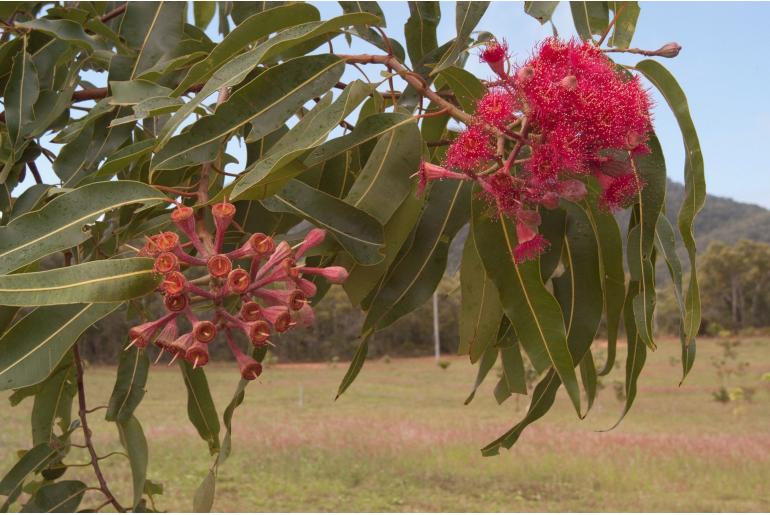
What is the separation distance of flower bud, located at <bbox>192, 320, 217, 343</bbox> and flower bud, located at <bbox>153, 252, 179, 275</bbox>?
43 mm

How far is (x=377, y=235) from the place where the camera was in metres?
0.70

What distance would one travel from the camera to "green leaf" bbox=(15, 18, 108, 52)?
3.11ft

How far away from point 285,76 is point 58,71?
1.76 ft

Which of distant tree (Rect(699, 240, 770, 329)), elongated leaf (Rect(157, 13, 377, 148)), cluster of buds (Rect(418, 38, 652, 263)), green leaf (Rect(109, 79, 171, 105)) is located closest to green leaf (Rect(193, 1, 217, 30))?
green leaf (Rect(109, 79, 171, 105))

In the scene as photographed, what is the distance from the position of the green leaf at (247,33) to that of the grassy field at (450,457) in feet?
18.2

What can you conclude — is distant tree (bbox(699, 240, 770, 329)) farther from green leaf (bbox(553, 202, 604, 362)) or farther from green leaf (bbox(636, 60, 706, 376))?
green leaf (bbox(636, 60, 706, 376))

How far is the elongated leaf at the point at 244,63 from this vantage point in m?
0.62

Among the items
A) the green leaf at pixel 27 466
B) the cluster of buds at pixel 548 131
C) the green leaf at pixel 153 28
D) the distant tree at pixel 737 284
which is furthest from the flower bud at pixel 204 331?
the distant tree at pixel 737 284

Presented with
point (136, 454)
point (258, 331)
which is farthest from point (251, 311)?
point (136, 454)

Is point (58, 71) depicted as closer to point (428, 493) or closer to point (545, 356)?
point (545, 356)

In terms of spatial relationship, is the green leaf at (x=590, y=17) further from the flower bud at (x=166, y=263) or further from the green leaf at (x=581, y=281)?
the flower bud at (x=166, y=263)

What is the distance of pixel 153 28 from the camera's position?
982mm

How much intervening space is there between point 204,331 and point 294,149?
0.55 ft

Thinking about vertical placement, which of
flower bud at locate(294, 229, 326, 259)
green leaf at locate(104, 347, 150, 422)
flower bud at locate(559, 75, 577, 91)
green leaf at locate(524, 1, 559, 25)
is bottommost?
green leaf at locate(104, 347, 150, 422)
